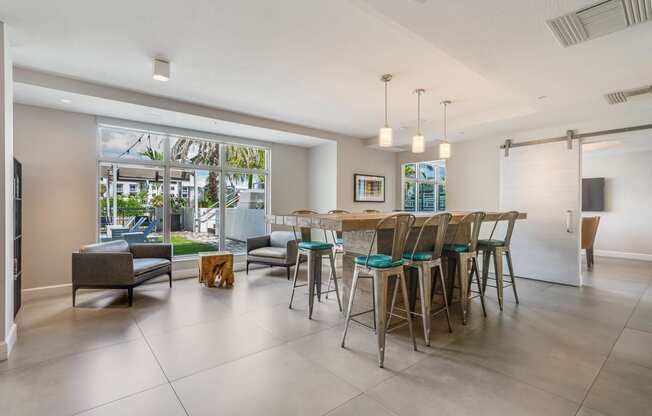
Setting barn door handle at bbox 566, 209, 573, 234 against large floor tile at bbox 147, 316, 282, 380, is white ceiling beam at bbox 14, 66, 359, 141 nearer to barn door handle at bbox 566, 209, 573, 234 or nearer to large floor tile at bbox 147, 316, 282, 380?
large floor tile at bbox 147, 316, 282, 380

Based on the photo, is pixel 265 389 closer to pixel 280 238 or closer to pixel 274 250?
pixel 274 250

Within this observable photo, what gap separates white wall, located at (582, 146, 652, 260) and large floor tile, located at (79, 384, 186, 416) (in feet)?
30.8

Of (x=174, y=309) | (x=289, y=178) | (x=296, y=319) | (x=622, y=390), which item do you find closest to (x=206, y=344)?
(x=296, y=319)

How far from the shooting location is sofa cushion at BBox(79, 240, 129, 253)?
12.6ft

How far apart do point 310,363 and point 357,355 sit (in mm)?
398

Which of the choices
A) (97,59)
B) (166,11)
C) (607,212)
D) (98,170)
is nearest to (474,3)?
(166,11)

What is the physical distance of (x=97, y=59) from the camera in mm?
3102

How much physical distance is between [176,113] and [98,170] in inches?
59.5

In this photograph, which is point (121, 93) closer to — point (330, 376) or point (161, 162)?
point (161, 162)

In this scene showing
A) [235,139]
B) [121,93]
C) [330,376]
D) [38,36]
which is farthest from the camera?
[235,139]

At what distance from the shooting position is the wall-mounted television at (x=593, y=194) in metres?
7.43

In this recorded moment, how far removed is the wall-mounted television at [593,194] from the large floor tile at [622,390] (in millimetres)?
6801

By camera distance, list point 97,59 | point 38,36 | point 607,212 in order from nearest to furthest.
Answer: point 38,36 < point 97,59 < point 607,212

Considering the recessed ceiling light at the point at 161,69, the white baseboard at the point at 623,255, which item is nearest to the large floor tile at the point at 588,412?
the recessed ceiling light at the point at 161,69
